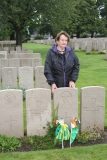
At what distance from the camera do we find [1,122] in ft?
15.7

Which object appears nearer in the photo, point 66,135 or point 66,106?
point 66,135

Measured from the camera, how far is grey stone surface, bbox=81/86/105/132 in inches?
191

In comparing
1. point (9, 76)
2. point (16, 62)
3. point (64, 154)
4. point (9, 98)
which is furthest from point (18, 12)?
point (64, 154)

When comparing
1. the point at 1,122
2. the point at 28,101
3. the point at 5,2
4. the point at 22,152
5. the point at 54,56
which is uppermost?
the point at 5,2

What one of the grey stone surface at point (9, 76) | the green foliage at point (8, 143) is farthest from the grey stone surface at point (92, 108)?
the grey stone surface at point (9, 76)

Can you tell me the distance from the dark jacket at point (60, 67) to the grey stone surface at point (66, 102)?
1.04 ft

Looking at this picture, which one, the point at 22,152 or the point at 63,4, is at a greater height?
the point at 63,4

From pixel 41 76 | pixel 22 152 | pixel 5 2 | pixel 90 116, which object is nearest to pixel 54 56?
pixel 90 116

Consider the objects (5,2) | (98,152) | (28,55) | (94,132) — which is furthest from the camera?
(5,2)

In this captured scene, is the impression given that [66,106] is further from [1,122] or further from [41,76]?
[41,76]

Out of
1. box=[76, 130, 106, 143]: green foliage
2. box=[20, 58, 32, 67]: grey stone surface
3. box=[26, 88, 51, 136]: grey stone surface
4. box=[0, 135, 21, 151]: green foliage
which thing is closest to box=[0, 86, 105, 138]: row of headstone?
box=[26, 88, 51, 136]: grey stone surface

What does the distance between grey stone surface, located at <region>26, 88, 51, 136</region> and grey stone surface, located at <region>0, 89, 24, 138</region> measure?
0.15 m

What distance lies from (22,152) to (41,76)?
14.9 ft

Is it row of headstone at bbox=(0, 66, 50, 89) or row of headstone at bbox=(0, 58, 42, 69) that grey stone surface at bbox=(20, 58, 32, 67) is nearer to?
row of headstone at bbox=(0, 58, 42, 69)
